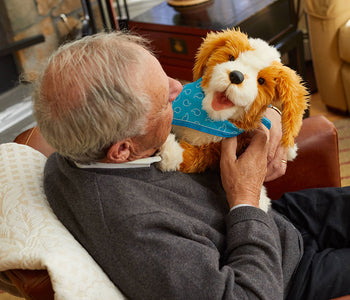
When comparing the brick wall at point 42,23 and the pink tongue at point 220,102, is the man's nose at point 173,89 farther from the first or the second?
the brick wall at point 42,23

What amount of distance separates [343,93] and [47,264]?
191 cm

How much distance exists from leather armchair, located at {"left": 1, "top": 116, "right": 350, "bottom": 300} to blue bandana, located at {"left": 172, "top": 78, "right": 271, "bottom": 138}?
0.87ft

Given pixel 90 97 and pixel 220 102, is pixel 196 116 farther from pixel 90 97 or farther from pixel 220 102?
pixel 90 97

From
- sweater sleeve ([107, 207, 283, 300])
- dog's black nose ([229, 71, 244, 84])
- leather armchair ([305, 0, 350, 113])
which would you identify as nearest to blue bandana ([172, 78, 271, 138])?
dog's black nose ([229, 71, 244, 84])

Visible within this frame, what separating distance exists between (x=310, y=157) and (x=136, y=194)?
25.0 inches

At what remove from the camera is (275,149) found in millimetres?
1122

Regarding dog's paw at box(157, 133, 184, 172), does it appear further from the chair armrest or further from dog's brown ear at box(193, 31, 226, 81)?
the chair armrest

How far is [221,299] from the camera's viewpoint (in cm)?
80

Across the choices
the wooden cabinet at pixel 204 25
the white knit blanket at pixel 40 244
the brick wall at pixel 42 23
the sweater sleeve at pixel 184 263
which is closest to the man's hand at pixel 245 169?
the sweater sleeve at pixel 184 263

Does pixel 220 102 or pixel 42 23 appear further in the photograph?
pixel 42 23

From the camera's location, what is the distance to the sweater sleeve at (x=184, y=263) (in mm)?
794

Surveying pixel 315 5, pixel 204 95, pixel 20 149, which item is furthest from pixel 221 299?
pixel 315 5

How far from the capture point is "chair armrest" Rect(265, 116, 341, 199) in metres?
1.25

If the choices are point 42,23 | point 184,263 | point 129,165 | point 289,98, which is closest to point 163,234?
point 184,263
